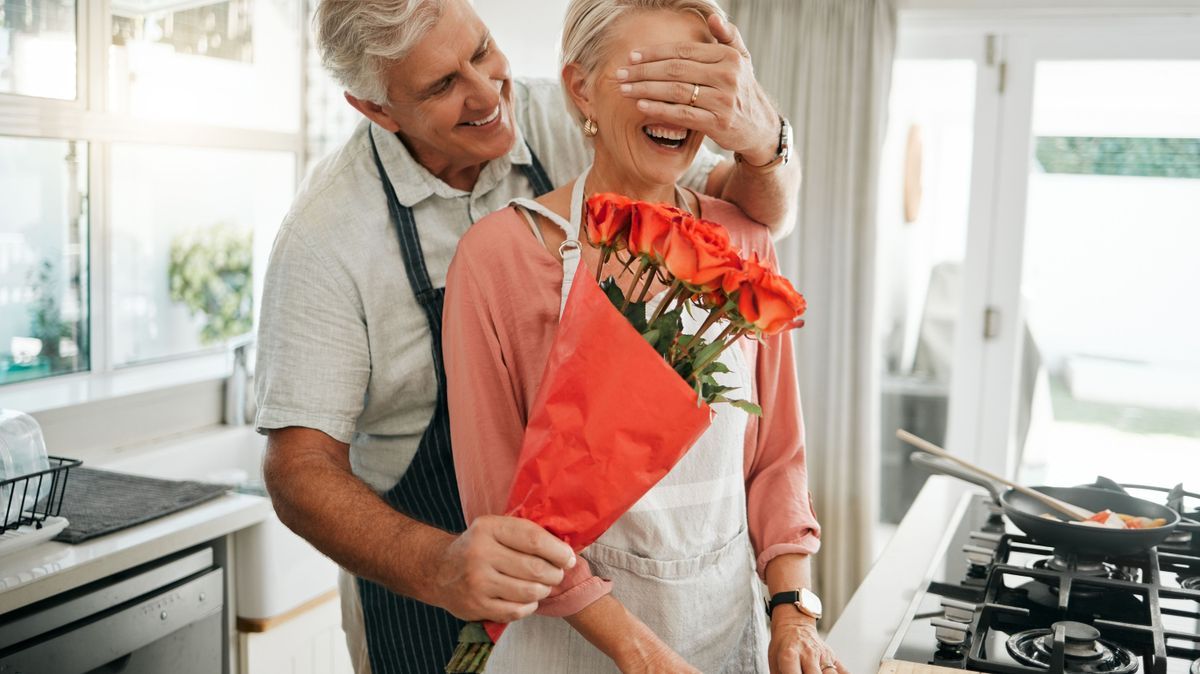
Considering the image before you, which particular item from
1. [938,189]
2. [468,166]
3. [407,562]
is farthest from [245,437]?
[938,189]

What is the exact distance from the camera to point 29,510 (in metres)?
2.04

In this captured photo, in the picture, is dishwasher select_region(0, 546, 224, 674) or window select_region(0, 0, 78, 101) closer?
dishwasher select_region(0, 546, 224, 674)

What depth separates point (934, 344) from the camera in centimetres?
366

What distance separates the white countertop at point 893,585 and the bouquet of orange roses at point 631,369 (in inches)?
20.4

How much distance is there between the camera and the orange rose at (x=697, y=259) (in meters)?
0.90

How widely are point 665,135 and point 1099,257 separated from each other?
2594 mm

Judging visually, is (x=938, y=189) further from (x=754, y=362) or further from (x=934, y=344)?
(x=754, y=362)

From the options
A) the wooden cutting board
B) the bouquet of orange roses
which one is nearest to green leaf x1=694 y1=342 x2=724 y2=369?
the bouquet of orange roses

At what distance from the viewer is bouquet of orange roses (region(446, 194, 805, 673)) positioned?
0.91 metres

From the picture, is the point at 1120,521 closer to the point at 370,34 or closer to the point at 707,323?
the point at 707,323

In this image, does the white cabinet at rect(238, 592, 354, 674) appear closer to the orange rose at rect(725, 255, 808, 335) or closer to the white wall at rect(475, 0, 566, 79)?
the orange rose at rect(725, 255, 808, 335)

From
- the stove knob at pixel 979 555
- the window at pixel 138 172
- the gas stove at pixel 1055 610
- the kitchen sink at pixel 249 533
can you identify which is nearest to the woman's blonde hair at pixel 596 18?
the gas stove at pixel 1055 610

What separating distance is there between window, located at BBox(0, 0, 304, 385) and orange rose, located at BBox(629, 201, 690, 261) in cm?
233

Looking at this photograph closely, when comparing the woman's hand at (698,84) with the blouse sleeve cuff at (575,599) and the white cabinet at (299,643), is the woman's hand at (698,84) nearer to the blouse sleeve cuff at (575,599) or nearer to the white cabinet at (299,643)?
the blouse sleeve cuff at (575,599)
